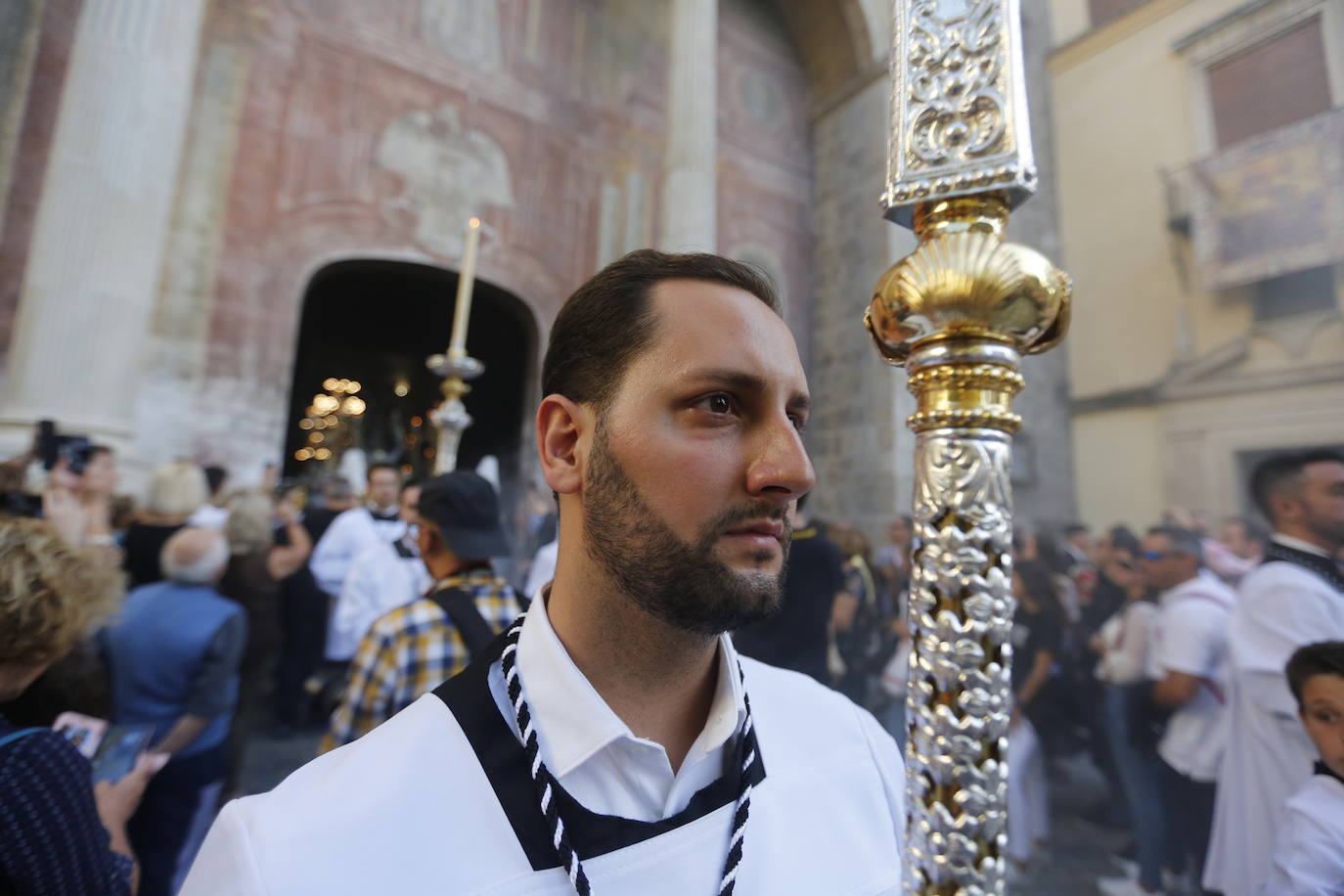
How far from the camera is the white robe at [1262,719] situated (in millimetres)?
2393

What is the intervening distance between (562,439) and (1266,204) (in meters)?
9.85

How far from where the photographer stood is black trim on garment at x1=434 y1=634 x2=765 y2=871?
75 cm

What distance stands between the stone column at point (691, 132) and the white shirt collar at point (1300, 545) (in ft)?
20.6

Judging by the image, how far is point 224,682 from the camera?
238cm

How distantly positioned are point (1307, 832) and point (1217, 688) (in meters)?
1.54

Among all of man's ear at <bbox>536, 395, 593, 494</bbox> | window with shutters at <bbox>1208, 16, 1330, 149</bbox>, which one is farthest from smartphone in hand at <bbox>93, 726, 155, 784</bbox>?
window with shutters at <bbox>1208, 16, 1330, 149</bbox>

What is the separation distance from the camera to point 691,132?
8.23m

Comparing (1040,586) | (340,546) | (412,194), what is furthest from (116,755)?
(412,194)

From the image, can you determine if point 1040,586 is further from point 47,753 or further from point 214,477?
point 214,477

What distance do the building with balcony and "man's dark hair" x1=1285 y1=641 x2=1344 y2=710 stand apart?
6844 millimetres

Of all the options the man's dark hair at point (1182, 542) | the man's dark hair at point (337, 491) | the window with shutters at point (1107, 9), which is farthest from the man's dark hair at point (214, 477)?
the window with shutters at point (1107, 9)

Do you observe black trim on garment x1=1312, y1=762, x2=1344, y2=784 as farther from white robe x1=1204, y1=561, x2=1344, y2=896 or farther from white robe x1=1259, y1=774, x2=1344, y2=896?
white robe x1=1204, y1=561, x2=1344, y2=896

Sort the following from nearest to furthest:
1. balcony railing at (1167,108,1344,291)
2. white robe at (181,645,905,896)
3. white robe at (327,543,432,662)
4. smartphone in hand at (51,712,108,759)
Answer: white robe at (181,645,905,896) → smartphone in hand at (51,712,108,759) → white robe at (327,543,432,662) → balcony railing at (1167,108,1344,291)

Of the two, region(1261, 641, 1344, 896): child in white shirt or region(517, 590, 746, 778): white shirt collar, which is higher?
region(517, 590, 746, 778): white shirt collar
